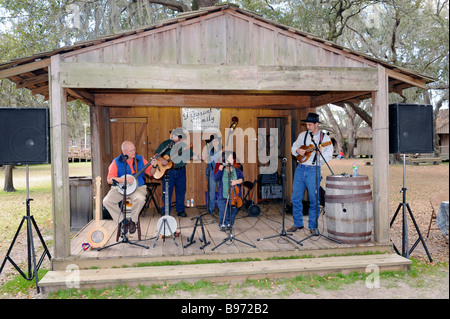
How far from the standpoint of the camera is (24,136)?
13.9 feet

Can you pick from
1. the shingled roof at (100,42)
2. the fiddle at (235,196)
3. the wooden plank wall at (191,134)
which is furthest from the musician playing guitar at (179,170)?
the shingled roof at (100,42)

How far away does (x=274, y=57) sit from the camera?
4.80 m

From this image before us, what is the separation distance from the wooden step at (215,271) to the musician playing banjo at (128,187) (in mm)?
989

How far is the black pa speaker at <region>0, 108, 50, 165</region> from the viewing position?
421 cm

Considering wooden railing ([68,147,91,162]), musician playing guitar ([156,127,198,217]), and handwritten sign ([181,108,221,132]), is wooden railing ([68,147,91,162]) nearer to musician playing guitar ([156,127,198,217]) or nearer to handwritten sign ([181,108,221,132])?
handwritten sign ([181,108,221,132])

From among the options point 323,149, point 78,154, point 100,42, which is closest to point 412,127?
point 323,149

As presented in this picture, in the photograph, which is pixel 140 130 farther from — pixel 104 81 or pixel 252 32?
pixel 252 32

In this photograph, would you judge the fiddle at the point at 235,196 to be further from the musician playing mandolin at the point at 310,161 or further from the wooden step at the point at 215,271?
the wooden step at the point at 215,271

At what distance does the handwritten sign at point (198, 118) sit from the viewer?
787cm

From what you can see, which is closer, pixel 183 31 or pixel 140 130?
pixel 183 31

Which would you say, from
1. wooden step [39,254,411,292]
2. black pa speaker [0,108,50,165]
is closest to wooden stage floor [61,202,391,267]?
wooden step [39,254,411,292]

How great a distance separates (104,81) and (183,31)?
1202mm
